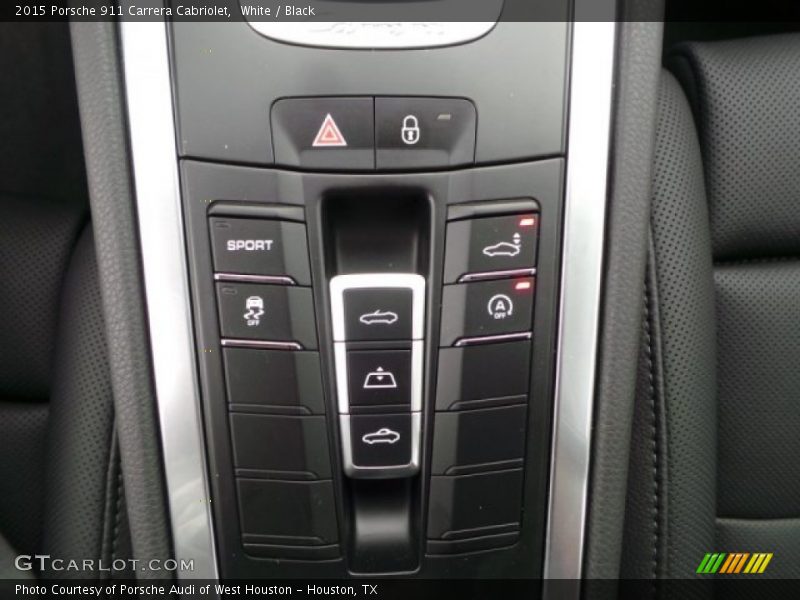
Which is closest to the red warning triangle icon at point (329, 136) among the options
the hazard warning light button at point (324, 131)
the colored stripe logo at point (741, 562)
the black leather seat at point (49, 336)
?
the hazard warning light button at point (324, 131)

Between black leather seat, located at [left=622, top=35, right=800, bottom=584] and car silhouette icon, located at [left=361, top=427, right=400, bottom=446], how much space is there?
0.20m

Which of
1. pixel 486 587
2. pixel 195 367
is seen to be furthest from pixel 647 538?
pixel 195 367

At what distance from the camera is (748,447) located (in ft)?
2.52

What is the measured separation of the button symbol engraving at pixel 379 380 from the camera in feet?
1.92

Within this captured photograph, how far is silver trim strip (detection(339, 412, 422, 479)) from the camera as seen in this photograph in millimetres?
597

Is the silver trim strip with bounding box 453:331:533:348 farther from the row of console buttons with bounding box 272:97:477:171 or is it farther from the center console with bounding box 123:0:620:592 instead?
the row of console buttons with bounding box 272:97:477:171

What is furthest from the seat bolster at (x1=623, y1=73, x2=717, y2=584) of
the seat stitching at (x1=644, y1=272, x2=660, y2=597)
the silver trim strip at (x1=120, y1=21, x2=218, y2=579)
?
the silver trim strip at (x1=120, y1=21, x2=218, y2=579)

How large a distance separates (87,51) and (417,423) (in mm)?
328

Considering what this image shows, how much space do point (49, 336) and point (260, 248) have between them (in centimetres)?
34

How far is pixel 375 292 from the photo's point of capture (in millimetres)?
575

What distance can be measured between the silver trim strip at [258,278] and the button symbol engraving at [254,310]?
0.5 inches

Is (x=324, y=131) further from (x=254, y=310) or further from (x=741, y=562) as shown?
(x=741, y=562)

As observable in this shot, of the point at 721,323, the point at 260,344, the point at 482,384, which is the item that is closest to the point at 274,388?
the point at 260,344

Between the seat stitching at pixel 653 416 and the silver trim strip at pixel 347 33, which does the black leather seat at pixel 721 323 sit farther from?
the silver trim strip at pixel 347 33
